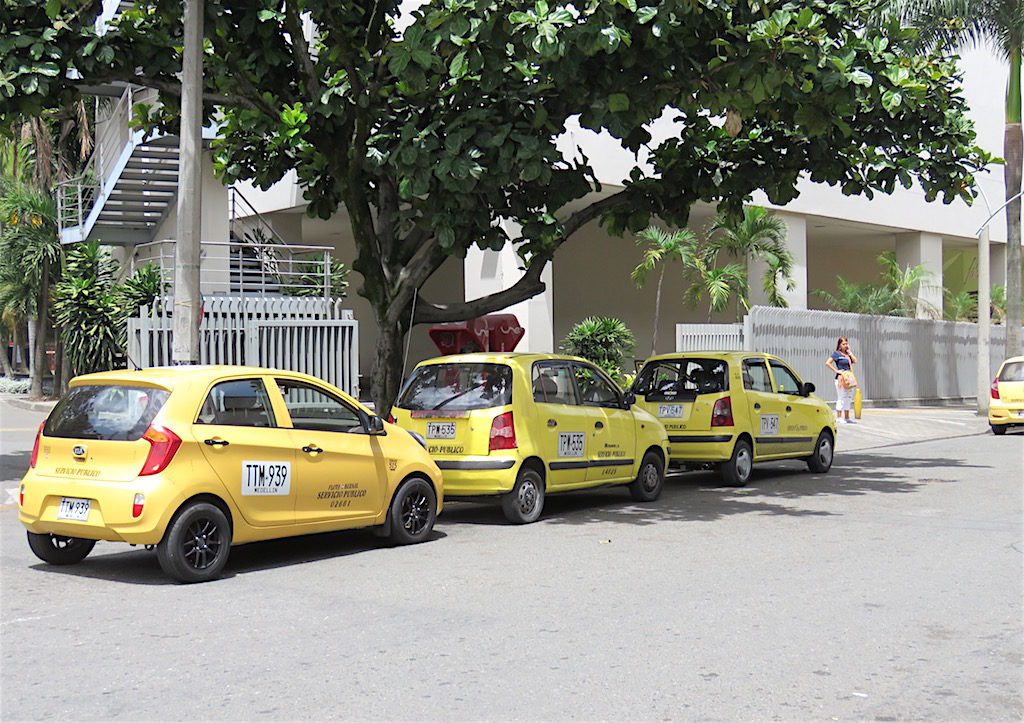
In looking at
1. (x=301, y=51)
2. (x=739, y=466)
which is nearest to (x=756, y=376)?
(x=739, y=466)

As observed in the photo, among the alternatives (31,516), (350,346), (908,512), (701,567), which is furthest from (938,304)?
(31,516)

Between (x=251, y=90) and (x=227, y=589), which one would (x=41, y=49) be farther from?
(x=227, y=589)

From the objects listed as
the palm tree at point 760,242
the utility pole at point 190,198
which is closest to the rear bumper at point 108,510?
the utility pole at point 190,198

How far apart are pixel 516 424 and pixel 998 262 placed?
40296mm

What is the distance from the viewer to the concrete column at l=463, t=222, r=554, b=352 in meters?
25.8

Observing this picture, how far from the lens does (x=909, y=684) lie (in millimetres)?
5734

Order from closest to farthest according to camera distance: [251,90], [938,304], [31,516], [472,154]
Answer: [31,516]
[472,154]
[251,90]
[938,304]

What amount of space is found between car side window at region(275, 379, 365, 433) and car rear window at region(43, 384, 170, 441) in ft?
3.99

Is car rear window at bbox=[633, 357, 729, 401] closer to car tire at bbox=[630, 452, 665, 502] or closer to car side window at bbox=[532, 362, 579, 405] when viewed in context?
car tire at bbox=[630, 452, 665, 502]

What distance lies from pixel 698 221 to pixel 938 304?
9326 mm

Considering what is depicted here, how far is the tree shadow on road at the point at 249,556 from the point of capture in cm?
880

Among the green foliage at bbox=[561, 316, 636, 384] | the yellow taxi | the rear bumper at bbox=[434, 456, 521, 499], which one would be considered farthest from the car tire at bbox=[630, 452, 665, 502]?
the green foliage at bbox=[561, 316, 636, 384]

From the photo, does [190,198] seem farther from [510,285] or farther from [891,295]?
[891,295]

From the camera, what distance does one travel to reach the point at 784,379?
15.7m
